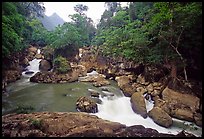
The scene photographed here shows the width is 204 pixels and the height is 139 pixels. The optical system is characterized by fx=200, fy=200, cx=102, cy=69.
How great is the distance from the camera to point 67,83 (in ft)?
55.5

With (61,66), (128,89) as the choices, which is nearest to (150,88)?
(128,89)

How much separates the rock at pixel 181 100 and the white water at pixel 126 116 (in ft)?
3.29

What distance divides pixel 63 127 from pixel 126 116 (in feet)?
13.4

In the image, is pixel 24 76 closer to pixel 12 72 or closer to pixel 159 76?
pixel 12 72

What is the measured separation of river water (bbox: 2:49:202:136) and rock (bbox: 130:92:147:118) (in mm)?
234

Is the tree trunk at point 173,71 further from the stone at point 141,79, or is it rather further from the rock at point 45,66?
Answer: the rock at point 45,66

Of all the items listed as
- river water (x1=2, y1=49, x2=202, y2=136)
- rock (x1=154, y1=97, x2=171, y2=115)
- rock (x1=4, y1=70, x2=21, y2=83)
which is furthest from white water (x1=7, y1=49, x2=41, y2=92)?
rock (x1=154, y1=97, x2=171, y2=115)

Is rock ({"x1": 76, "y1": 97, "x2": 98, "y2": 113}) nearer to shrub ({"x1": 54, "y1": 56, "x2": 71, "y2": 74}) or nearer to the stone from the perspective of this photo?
the stone

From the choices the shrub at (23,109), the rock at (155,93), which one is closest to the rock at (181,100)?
the rock at (155,93)

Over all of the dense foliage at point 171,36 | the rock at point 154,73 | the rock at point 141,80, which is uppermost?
the dense foliage at point 171,36

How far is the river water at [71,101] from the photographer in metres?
10.1

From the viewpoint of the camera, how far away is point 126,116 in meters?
11.0

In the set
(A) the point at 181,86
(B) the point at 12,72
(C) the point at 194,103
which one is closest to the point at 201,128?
(C) the point at 194,103

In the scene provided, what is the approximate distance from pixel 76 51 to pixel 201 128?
18231 millimetres
